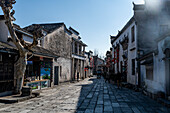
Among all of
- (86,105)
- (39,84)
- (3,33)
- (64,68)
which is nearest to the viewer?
(86,105)

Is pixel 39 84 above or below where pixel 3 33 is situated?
below

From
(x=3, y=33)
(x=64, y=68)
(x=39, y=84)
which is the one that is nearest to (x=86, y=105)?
(x=39, y=84)

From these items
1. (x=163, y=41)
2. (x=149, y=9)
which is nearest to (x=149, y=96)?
(x=163, y=41)

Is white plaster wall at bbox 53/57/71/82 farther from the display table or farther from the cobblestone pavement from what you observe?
the cobblestone pavement

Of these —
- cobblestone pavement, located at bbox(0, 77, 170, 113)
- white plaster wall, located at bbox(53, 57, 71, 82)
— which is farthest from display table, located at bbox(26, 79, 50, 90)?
white plaster wall, located at bbox(53, 57, 71, 82)

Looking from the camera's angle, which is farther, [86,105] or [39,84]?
[39,84]

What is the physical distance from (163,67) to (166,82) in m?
0.85

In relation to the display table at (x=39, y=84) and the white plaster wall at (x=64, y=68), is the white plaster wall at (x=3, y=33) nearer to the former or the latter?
the display table at (x=39, y=84)

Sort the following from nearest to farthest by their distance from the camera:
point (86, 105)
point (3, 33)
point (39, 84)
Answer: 1. point (86, 105)
2. point (3, 33)
3. point (39, 84)

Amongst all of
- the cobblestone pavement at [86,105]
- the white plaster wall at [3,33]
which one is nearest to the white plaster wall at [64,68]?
the white plaster wall at [3,33]

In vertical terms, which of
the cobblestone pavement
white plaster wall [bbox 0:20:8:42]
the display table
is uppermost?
white plaster wall [bbox 0:20:8:42]

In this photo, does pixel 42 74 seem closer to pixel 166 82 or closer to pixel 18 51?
pixel 18 51

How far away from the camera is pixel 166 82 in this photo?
793 cm

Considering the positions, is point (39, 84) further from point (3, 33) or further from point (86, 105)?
point (86, 105)
